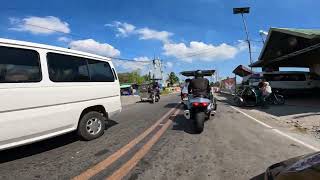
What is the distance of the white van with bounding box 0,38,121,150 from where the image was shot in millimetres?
6078

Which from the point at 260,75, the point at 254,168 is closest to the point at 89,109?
the point at 254,168

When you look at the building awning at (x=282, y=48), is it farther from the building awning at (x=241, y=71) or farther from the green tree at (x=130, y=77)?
the green tree at (x=130, y=77)

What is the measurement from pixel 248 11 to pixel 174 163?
4069cm

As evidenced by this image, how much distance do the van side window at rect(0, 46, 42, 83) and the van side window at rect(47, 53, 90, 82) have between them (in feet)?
1.27

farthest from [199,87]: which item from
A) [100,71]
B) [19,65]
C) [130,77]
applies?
[130,77]

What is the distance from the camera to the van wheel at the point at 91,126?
26.3 feet

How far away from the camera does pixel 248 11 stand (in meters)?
43.3

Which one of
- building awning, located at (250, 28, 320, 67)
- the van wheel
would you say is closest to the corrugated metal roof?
building awning, located at (250, 28, 320, 67)

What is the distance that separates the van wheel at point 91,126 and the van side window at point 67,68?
0.93m

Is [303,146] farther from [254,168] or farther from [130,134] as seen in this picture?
[130,134]

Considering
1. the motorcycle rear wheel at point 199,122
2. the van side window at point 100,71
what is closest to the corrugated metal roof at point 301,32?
the motorcycle rear wheel at point 199,122

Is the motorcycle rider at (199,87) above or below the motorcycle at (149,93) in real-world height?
above

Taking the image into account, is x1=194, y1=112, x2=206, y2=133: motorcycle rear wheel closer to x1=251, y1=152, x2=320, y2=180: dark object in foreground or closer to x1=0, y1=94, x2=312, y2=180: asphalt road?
x1=0, y1=94, x2=312, y2=180: asphalt road

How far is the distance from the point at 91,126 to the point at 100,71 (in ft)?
5.11
